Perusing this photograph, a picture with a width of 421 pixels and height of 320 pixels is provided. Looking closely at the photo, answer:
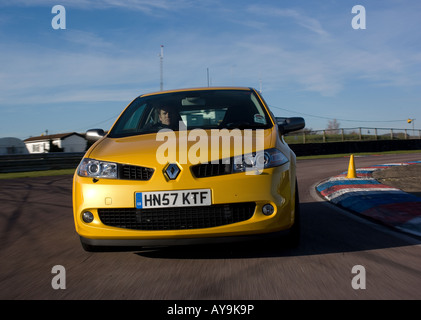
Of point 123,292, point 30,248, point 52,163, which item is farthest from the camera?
point 52,163

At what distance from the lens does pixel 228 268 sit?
3414mm

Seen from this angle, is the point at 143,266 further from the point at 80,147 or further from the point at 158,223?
the point at 80,147

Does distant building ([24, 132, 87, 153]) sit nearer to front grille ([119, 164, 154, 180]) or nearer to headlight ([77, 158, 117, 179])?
headlight ([77, 158, 117, 179])

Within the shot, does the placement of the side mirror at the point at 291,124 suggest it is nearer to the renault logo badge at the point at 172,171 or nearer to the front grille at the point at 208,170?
the front grille at the point at 208,170

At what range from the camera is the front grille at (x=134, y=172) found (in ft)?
11.6

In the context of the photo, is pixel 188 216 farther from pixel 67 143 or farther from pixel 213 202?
pixel 67 143

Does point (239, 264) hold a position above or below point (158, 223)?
below

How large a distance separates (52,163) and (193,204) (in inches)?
735

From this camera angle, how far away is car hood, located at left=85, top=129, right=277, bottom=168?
140 inches

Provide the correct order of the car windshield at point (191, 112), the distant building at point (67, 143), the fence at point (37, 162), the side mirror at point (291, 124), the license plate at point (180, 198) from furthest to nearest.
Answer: the distant building at point (67, 143)
the fence at point (37, 162)
the side mirror at point (291, 124)
the car windshield at point (191, 112)
the license plate at point (180, 198)

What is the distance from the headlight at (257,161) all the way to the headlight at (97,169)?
0.96 m

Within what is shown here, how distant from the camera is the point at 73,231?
17.0ft

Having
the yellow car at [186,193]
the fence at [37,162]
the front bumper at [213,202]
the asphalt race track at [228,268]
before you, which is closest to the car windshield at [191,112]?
the yellow car at [186,193]

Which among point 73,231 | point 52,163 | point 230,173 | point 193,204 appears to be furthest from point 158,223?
point 52,163
